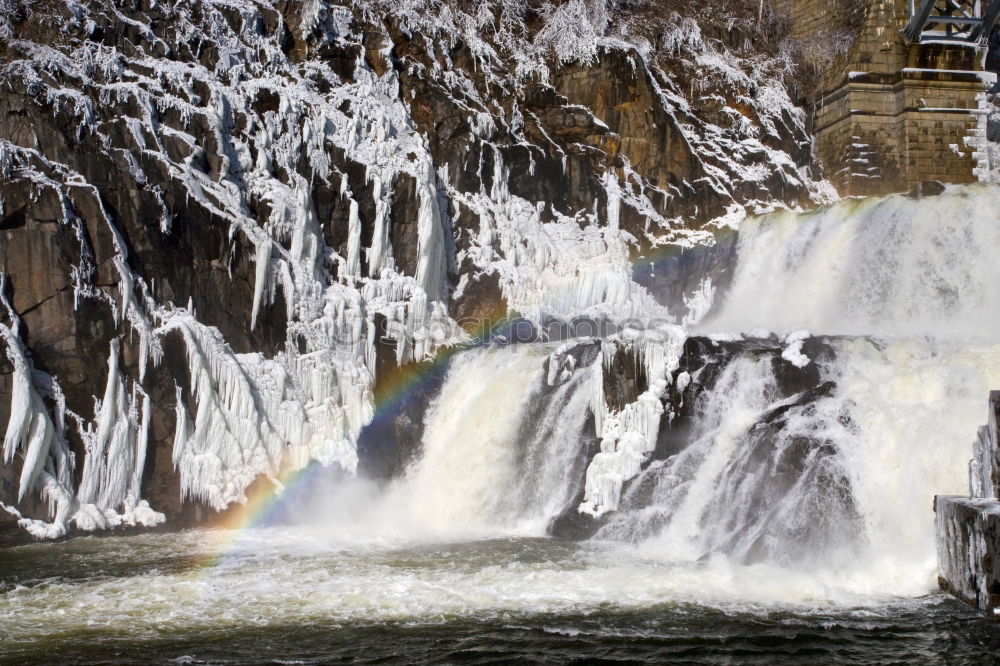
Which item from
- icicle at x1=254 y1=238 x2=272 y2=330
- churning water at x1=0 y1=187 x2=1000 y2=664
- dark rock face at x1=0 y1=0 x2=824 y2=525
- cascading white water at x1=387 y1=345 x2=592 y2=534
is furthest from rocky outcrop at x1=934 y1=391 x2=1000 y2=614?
icicle at x1=254 y1=238 x2=272 y2=330

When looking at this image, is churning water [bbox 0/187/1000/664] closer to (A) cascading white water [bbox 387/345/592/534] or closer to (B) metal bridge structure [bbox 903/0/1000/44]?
(A) cascading white water [bbox 387/345/592/534]

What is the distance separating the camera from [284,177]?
23.3m

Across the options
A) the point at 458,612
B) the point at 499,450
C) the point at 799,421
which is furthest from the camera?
the point at 499,450

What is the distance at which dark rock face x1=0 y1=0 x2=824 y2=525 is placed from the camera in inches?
790

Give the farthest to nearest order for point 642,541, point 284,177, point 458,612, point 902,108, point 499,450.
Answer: point 902,108
point 284,177
point 499,450
point 642,541
point 458,612

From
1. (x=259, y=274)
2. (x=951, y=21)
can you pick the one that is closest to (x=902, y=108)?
(x=951, y=21)

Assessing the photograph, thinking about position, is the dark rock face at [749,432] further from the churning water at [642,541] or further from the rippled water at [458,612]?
the rippled water at [458,612]

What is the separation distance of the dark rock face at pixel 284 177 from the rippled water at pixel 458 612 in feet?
17.0

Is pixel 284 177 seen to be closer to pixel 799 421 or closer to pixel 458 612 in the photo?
pixel 799 421

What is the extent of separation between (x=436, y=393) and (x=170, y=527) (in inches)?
262

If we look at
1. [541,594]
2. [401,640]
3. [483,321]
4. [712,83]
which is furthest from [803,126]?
[401,640]

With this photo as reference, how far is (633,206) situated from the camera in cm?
2848

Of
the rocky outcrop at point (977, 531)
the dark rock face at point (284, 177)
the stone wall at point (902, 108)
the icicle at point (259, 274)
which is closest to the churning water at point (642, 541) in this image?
A: the rocky outcrop at point (977, 531)

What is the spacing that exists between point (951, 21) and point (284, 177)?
18.9 metres
